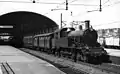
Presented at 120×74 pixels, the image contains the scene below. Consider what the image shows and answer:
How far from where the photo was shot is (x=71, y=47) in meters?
24.1

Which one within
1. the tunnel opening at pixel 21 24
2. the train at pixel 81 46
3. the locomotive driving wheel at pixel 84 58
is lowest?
the locomotive driving wheel at pixel 84 58

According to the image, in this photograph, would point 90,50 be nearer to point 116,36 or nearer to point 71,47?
point 71,47

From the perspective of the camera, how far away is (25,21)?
234 feet

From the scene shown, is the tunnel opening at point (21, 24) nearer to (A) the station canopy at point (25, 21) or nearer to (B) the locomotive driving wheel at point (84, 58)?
(A) the station canopy at point (25, 21)

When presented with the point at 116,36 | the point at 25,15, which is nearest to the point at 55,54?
the point at 116,36

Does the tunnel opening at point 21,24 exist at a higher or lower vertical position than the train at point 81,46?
higher

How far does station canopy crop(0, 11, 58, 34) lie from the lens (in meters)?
68.3

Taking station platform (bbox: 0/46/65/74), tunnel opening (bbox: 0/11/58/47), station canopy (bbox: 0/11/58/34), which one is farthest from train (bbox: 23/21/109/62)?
station canopy (bbox: 0/11/58/34)

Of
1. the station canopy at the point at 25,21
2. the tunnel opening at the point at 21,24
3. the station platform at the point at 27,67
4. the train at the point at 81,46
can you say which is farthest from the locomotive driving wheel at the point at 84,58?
the station canopy at the point at 25,21

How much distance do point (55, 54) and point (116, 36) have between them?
Answer: 20277mm

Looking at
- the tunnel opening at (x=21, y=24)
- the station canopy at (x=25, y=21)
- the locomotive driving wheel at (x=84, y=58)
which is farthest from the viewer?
the station canopy at (x=25, y=21)

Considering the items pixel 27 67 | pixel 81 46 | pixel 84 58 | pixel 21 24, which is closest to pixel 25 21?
pixel 21 24

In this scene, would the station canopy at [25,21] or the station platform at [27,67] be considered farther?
the station canopy at [25,21]

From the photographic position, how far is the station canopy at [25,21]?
68.3 metres
